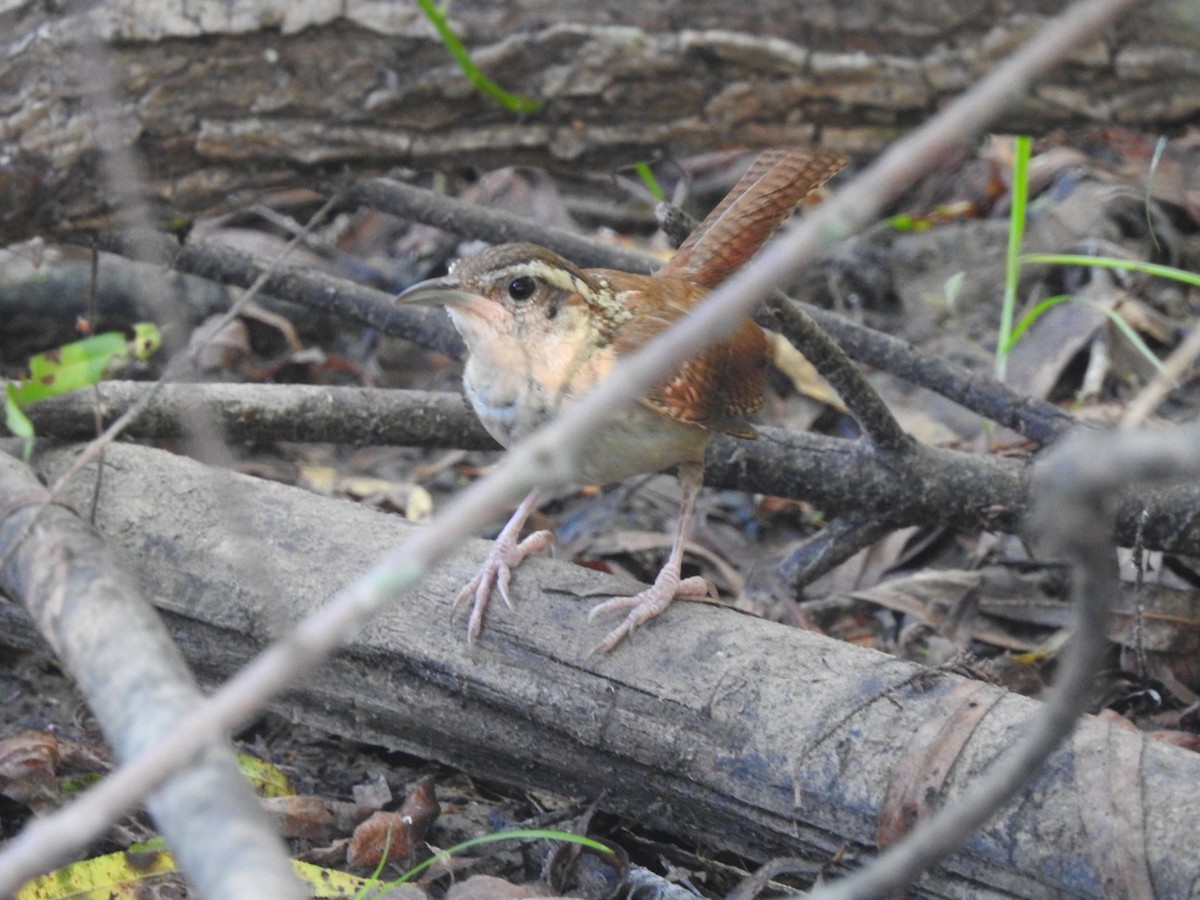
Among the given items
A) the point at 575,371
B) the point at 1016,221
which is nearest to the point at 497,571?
the point at 575,371

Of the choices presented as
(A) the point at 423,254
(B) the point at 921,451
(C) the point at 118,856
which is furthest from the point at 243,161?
(A) the point at 423,254

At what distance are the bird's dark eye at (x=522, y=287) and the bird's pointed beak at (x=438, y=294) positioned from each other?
95mm

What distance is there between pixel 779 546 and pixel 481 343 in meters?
2.13

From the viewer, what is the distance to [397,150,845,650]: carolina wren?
3.29 metres

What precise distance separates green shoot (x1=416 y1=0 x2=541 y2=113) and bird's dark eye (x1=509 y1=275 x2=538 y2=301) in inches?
29.4

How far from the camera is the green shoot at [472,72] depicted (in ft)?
11.8

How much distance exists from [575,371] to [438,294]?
1.32ft

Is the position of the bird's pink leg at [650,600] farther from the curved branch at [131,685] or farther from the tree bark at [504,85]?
the tree bark at [504,85]

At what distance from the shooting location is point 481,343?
3375 mm

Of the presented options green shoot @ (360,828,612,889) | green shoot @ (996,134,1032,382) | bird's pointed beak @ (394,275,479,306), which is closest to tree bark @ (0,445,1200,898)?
green shoot @ (360,828,612,889)

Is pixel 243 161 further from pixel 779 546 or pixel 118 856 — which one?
pixel 779 546

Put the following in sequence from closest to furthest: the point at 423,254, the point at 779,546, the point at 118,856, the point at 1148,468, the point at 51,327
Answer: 1. the point at 1148,468
2. the point at 118,856
3. the point at 779,546
4. the point at 51,327
5. the point at 423,254

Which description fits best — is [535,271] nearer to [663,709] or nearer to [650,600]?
[650,600]

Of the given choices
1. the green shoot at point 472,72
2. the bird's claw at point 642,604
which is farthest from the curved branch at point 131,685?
the green shoot at point 472,72
